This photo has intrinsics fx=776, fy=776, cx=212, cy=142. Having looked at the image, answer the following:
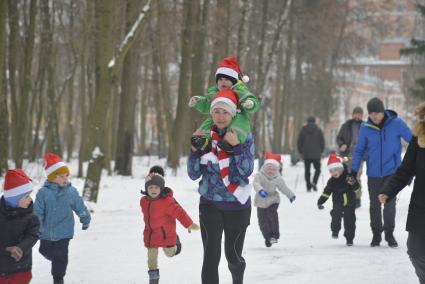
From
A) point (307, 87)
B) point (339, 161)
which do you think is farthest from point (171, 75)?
point (339, 161)

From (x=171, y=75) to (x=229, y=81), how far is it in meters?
43.3

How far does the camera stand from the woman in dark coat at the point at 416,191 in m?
5.80

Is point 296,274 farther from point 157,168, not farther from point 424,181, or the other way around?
point 424,181

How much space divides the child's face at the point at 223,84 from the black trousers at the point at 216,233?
1.09 meters

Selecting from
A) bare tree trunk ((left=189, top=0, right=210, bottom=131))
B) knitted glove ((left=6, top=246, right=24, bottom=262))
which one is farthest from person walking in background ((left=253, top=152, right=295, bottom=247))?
bare tree trunk ((left=189, top=0, right=210, bottom=131))

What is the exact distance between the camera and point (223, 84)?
6828 millimetres

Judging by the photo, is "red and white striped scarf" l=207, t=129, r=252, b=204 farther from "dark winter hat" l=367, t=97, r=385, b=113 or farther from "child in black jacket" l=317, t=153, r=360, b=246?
"child in black jacket" l=317, t=153, r=360, b=246

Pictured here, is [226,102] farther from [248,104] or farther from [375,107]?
[375,107]

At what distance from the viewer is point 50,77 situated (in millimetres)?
27453

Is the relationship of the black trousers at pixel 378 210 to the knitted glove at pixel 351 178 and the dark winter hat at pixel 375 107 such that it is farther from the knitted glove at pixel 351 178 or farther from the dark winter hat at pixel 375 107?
the dark winter hat at pixel 375 107

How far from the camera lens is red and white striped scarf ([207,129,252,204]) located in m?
6.19

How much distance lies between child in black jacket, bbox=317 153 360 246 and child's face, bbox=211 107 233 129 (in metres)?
4.76

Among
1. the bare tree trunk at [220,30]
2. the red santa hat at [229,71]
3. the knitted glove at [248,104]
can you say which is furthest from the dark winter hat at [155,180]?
the bare tree trunk at [220,30]

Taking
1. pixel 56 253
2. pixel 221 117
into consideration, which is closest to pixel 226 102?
pixel 221 117
